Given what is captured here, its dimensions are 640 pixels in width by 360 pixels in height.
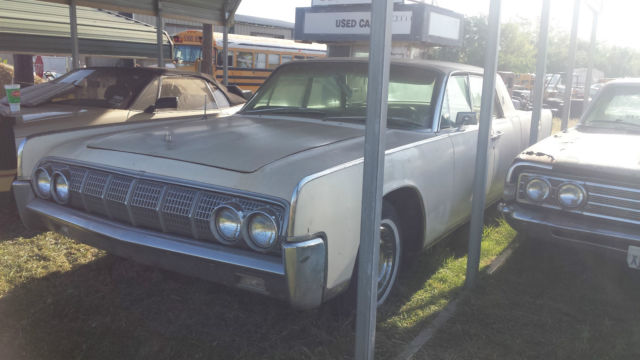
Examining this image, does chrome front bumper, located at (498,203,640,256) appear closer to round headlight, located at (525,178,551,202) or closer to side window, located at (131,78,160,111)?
round headlight, located at (525,178,551,202)

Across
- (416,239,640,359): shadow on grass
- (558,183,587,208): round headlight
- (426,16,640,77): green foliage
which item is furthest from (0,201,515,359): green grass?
(426,16,640,77): green foliage

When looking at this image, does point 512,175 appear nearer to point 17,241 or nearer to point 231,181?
point 231,181

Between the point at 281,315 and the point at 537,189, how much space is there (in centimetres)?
201

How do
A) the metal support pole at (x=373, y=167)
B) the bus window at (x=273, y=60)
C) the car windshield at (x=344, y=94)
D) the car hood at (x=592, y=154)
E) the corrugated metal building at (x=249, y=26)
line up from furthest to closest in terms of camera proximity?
1. the corrugated metal building at (x=249, y=26)
2. the bus window at (x=273, y=60)
3. the car windshield at (x=344, y=94)
4. the car hood at (x=592, y=154)
5. the metal support pole at (x=373, y=167)

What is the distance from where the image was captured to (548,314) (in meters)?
3.38

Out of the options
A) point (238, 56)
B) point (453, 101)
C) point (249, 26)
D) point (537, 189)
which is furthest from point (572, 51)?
point (249, 26)

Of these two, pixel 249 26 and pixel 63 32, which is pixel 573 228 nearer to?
pixel 63 32

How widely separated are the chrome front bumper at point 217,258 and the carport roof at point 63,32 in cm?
738

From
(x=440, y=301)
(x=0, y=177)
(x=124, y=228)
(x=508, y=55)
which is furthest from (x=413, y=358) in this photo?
(x=508, y=55)

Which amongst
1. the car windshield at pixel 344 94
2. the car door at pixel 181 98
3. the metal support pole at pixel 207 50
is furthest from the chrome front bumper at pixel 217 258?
the metal support pole at pixel 207 50

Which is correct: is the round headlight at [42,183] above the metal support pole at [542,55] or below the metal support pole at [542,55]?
below

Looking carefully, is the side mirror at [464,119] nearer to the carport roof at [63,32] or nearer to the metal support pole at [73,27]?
the metal support pole at [73,27]

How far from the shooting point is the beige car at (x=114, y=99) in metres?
5.29

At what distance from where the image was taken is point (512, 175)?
3928 millimetres
